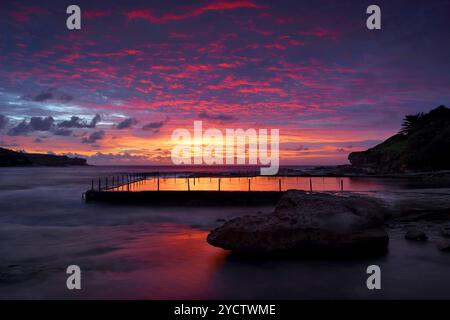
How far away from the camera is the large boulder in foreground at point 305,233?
9.93 metres

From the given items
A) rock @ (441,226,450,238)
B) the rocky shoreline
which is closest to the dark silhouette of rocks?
rock @ (441,226,450,238)

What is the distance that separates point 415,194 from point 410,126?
93.1 m

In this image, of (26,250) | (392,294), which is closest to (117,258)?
(26,250)

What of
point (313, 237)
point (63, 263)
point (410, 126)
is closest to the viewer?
point (313, 237)

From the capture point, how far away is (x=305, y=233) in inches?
389

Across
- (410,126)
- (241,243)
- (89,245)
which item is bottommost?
(89,245)

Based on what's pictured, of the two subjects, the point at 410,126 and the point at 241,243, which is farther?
the point at 410,126

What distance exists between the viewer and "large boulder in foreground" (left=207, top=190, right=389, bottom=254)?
32.6 feet

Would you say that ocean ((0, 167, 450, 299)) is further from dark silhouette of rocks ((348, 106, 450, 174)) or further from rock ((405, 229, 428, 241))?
dark silhouette of rocks ((348, 106, 450, 174))

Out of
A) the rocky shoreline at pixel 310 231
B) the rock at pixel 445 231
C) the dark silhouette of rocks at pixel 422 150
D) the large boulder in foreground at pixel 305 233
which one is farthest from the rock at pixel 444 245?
the dark silhouette of rocks at pixel 422 150

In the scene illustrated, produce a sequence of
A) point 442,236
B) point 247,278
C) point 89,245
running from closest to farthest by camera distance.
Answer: point 247,278, point 442,236, point 89,245

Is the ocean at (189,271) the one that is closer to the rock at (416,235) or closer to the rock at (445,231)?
the rock at (416,235)
